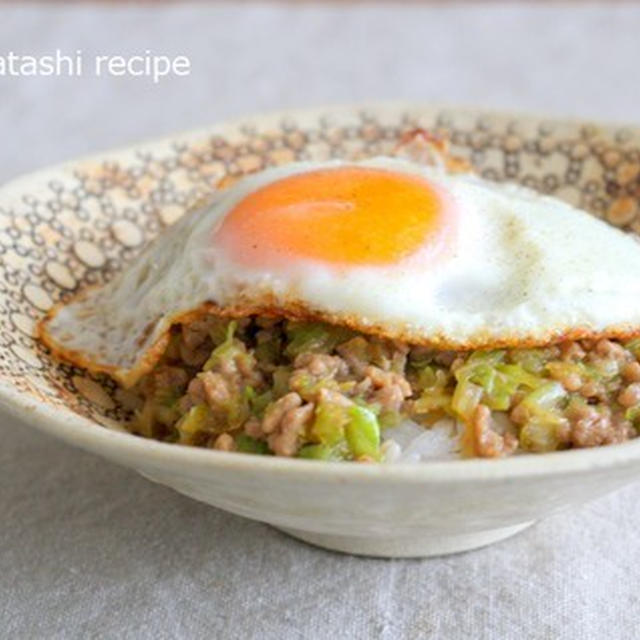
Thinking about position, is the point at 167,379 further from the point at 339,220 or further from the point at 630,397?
the point at 630,397

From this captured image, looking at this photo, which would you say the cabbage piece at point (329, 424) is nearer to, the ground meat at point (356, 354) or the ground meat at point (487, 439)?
the ground meat at point (356, 354)

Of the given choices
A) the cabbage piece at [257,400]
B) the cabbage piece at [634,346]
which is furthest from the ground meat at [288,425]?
the cabbage piece at [634,346]

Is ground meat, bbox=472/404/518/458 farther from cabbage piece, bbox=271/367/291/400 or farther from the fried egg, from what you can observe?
cabbage piece, bbox=271/367/291/400

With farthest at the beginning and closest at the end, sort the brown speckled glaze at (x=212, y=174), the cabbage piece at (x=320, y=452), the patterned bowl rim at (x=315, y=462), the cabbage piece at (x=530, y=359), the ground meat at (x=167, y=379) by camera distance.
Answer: the brown speckled glaze at (x=212, y=174) → the ground meat at (x=167, y=379) → the cabbage piece at (x=530, y=359) → the cabbage piece at (x=320, y=452) → the patterned bowl rim at (x=315, y=462)

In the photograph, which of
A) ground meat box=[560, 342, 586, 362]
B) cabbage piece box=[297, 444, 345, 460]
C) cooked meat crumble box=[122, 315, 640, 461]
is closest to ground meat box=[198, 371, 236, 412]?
cooked meat crumble box=[122, 315, 640, 461]

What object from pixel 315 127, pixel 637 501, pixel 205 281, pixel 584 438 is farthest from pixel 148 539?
pixel 315 127

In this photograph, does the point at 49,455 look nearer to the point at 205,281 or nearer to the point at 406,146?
the point at 205,281
